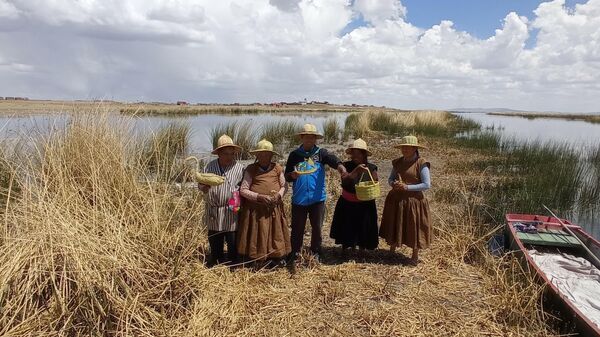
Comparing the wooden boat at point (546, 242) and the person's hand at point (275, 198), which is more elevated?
the person's hand at point (275, 198)

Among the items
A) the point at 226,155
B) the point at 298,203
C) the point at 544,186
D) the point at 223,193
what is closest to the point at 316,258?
the point at 298,203

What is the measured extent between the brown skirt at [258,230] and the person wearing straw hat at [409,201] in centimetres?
133

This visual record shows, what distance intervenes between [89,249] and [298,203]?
78.4 inches

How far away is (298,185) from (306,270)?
0.95 meters

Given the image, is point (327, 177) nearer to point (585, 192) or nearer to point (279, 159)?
point (279, 159)

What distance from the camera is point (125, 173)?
368 cm

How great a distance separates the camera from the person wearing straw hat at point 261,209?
393 centimetres

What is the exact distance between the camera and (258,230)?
3992 mm

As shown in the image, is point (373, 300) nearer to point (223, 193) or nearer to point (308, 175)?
point (308, 175)

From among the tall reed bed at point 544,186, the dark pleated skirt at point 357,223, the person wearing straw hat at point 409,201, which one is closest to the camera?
the person wearing straw hat at point 409,201

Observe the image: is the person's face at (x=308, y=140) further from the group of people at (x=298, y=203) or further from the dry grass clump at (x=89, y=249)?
the dry grass clump at (x=89, y=249)

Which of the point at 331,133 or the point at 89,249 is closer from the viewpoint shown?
the point at 89,249

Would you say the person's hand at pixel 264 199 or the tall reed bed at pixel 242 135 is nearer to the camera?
the person's hand at pixel 264 199

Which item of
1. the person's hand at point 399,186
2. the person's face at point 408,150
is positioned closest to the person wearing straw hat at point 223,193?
the person's hand at point 399,186
